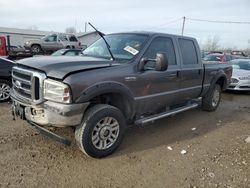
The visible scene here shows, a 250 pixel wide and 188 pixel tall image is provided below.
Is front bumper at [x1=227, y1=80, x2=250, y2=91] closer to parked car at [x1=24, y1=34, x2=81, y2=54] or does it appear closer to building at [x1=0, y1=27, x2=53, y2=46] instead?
parked car at [x1=24, y1=34, x2=81, y2=54]

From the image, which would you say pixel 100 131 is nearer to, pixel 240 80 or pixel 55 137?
pixel 55 137

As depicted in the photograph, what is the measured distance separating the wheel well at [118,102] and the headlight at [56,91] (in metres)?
0.78

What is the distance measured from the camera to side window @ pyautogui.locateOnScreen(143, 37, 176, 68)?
468cm

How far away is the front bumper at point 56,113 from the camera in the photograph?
11.4 ft

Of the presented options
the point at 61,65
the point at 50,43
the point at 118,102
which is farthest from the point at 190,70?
the point at 50,43

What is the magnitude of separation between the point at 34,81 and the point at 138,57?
5.87 ft

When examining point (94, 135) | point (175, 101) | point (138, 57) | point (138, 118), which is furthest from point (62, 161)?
point (175, 101)

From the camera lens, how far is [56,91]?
3.47 meters

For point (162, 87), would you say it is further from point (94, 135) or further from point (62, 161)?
point (62, 161)

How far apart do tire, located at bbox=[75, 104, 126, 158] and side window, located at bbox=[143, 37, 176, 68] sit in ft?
3.92

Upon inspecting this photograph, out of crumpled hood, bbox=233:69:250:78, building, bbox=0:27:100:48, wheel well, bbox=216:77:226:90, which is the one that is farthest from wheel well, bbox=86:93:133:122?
building, bbox=0:27:100:48

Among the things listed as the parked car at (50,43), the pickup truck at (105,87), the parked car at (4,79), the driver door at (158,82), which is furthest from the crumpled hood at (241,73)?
the parked car at (50,43)

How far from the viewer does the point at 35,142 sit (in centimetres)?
449

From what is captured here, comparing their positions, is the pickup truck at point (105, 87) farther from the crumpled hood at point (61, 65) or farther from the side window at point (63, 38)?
the side window at point (63, 38)
